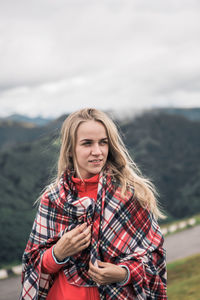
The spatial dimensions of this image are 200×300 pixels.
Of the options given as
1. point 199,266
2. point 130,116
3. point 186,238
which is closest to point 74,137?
point 199,266

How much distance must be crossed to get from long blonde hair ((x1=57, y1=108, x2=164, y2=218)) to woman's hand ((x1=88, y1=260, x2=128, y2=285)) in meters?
0.59

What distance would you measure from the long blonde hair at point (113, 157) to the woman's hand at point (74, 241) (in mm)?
477

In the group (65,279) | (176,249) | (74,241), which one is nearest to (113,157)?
(74,241)

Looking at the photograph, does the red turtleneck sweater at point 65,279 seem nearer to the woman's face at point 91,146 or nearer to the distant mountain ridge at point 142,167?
the woman's face at point 91,146

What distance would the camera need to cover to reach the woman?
266 cm

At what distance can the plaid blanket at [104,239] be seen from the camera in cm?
269

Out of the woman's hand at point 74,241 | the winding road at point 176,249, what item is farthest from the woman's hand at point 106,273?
the winding road at point 176,249

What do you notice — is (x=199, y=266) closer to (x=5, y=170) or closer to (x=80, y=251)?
(x=80, y=251)

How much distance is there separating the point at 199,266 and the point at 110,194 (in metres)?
12.9

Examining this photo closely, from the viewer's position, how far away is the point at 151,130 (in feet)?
224

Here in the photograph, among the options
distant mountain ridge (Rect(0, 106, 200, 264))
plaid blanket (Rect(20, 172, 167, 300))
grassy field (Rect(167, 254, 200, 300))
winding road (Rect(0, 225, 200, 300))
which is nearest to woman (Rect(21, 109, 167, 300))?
plaid blanket (Rect(20, 172, 167, 300))

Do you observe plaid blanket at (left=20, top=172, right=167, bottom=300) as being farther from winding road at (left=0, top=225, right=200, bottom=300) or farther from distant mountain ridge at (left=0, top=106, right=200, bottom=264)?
distant mountain ridge at (left=0, top=106, right=200, bottom=264)

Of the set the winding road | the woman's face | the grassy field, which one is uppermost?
the woman's face

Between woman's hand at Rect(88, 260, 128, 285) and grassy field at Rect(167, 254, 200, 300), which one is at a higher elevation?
woman's hand at Rect(88, 260, 128, 285)
